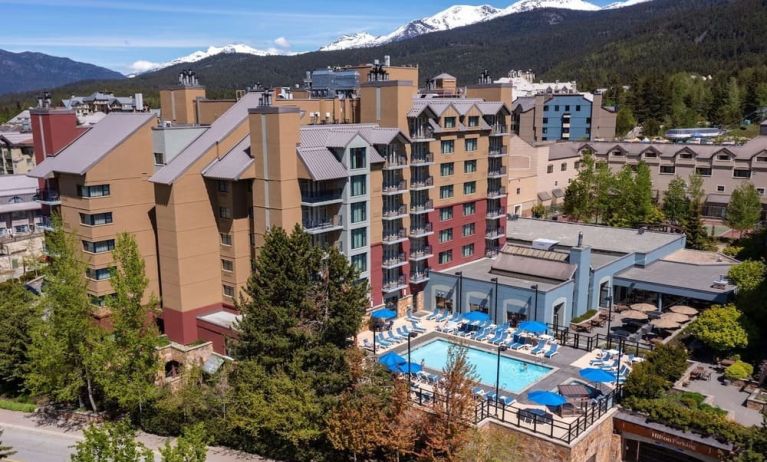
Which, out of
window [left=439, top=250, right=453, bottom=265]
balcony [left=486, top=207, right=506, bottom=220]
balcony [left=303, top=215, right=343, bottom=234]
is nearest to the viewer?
balcony [left=303, top=215, right=343, bottom=234]

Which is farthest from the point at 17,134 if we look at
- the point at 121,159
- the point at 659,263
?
the point at 659,263

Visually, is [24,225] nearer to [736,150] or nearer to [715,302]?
[715,302]

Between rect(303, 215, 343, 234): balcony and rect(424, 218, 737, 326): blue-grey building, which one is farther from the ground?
rect(303, 215, 343, 234): balcony

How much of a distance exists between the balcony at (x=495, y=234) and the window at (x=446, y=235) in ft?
16.6

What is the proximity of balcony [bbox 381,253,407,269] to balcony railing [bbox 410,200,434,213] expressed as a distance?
3576 millimetres

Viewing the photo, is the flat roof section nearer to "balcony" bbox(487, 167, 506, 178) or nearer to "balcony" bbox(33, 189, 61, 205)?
"balcony" bbox(487, 167, 506, 178)

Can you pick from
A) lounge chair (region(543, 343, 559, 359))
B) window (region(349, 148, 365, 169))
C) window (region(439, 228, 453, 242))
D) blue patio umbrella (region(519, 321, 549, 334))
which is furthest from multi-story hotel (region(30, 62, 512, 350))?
lounge chair (region(543, 343, 559, 359))

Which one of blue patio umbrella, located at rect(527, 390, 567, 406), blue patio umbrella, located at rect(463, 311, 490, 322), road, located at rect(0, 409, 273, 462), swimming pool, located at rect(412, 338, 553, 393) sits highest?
blue patio umbrella, located at rect(527, 390, 567, 406)

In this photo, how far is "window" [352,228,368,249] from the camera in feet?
146

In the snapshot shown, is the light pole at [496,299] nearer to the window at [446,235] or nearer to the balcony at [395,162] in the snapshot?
the window at [446,235]

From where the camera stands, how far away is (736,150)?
258ft

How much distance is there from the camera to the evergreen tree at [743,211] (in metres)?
67.1

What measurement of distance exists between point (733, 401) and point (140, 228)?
128 ft

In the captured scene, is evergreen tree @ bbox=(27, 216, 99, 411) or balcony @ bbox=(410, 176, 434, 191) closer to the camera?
evergreen tree @ bbox=(27, 216, 99, 411)
